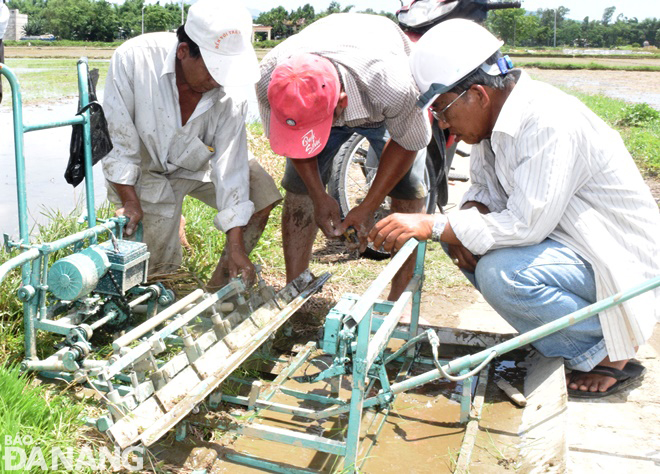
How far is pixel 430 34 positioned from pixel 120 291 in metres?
1.88

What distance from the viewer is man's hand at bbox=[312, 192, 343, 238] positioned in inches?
139

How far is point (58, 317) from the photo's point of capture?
3299mm

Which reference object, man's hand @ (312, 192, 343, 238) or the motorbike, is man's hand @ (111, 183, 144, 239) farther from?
the motorbike

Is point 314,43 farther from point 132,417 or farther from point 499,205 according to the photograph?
point 132,417

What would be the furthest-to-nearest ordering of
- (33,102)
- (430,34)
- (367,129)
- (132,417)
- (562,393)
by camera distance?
1. (33,102)
2. (367,129)
3. (430,34)
4. (562,393)
5. (132,417)

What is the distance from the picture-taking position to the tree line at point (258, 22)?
61669 millimetres

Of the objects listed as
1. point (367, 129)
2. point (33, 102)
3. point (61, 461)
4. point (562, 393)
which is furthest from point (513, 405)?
point (33, 102)

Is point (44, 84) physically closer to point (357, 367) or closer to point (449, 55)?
point (449, 55)

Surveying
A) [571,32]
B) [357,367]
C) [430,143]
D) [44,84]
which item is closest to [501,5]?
[430,143]

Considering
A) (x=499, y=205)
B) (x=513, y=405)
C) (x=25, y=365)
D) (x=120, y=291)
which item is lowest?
(x=513, y=405)

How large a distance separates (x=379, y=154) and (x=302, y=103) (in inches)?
43.3

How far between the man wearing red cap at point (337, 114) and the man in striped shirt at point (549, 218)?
0.35 metres

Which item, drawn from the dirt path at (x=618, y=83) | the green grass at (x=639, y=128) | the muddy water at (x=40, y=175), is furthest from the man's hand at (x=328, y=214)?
the dirt path at (x=618, y=83)

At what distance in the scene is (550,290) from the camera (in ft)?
9.57
